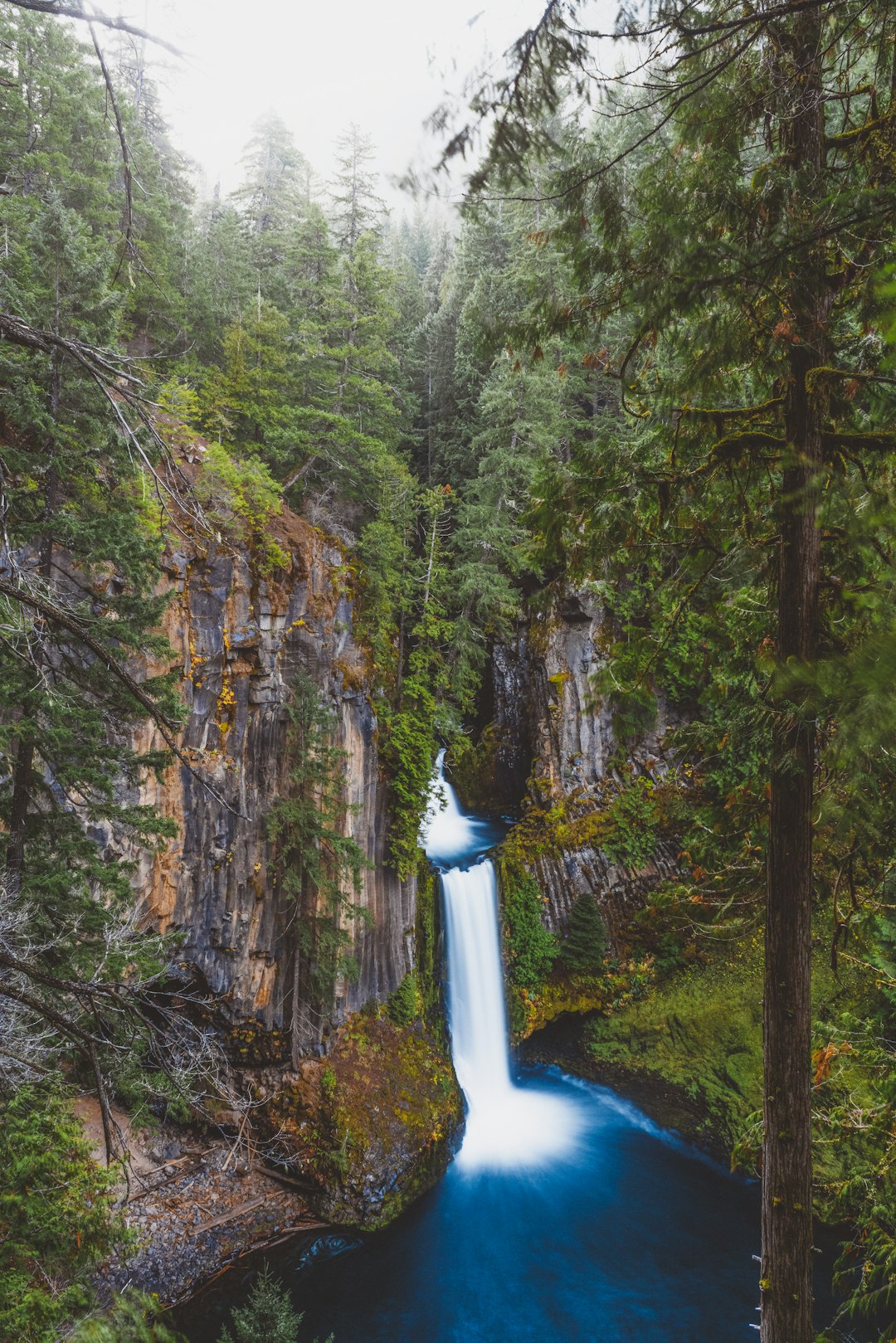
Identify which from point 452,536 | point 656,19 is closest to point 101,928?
point 656,19

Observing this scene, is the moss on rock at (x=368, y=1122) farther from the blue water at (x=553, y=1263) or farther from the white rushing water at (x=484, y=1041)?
the white rushing water at (x=484, y=1041)

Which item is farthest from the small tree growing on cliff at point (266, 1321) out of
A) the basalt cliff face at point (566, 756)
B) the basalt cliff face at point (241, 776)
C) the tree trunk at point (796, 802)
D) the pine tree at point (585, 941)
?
the basalt cliff face at point (566, 756)

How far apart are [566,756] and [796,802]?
1294 centimetres

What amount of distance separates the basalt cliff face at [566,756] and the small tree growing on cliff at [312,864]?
18.8 ft

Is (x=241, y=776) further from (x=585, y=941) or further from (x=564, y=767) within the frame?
(x=585, y=941)

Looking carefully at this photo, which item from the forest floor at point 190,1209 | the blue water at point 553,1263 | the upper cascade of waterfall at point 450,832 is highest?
the upper cascade of waterfall at point 450,832

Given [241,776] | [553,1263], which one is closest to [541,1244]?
[553,1263]

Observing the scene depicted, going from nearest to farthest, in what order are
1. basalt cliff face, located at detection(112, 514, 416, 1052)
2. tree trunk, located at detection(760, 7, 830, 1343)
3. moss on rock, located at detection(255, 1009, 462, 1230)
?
1. tree trunk, located at detection(760, 7, 830, 1343)
2. moss on rock, located at detection(255, 1009, 462, 1230)
3. basalt cliff face, located at detection(112, 514, 416, 1052)

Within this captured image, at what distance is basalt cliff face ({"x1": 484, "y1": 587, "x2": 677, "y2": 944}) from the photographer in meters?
15.1

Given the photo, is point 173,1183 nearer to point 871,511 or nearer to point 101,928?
point 101,928

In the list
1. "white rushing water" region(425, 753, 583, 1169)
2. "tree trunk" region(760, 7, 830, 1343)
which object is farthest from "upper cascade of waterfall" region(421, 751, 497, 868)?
"tree trunk" region(760, 7, 830, 1343)

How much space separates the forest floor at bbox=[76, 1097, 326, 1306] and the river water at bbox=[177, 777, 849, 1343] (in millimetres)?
332

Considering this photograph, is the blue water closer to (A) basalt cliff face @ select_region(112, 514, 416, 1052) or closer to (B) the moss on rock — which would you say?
(B) the moss on rock

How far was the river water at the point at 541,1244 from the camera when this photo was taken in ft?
28.1
